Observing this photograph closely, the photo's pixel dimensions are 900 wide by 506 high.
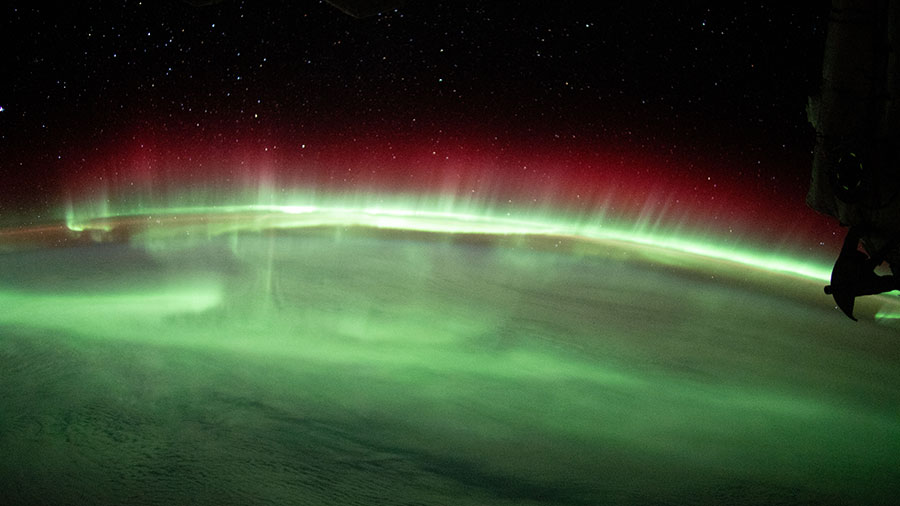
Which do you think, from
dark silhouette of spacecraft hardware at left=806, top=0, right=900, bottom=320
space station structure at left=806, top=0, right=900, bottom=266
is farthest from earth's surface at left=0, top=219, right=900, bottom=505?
space station structure at left=806, top=0, right=900, bottom=266

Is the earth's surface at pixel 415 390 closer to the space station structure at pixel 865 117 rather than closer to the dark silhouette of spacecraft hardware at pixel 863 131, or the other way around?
the dark silhouette of spacecraft hardware at pixel 863 131

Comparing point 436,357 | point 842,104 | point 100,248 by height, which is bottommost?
point 100,248

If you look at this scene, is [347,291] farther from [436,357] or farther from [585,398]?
[585,398]

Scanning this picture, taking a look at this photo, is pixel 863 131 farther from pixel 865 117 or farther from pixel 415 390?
pixel 415 390

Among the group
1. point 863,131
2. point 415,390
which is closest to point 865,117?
point 863,131

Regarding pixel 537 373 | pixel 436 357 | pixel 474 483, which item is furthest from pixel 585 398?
pixel 474 483

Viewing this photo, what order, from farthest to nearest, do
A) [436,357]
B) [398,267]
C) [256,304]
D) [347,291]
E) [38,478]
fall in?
[398,267]
[347,291]
[256,304]
[436,357]
[38,478]

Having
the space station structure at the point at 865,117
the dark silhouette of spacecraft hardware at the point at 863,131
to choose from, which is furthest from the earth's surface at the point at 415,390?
the space station structure at the point at 865,117
